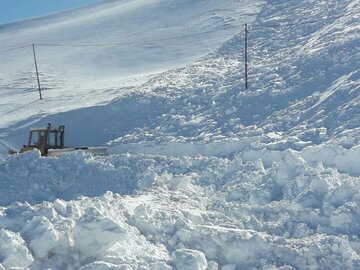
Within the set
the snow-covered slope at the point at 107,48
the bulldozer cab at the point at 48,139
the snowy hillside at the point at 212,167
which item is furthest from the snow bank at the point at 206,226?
the snow-covered slope at the point at 107,48

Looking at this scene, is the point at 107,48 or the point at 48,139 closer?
the point at 48,139

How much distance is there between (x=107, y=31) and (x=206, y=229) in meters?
36.1

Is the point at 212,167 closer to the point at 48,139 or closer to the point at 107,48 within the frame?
the point at 48,139

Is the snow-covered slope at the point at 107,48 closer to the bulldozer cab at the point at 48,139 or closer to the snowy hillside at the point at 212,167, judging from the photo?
the snowy hillside at the point at 212,167

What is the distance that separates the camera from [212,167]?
14016 mm

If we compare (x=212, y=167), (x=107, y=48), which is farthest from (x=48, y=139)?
(x=107, y=48)

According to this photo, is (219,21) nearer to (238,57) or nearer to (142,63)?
(142,63)

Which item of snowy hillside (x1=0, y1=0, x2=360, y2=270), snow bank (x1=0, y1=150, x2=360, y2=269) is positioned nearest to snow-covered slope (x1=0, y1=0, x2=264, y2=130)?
snowy hillside (x1=0, y1=0, x2=360, y2=270)

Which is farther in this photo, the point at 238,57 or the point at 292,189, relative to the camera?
the point at 238,57

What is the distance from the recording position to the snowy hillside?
9.27 metres

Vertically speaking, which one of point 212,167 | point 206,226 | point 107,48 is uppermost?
point 107,48

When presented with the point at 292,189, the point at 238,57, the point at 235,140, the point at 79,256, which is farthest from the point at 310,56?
the point at 79,256

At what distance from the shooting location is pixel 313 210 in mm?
10586

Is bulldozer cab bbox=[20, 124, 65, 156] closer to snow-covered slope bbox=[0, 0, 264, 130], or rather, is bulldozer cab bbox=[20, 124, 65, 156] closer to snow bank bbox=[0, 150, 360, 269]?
snow-covered slope bbox=[0, 0, 264, 130]
